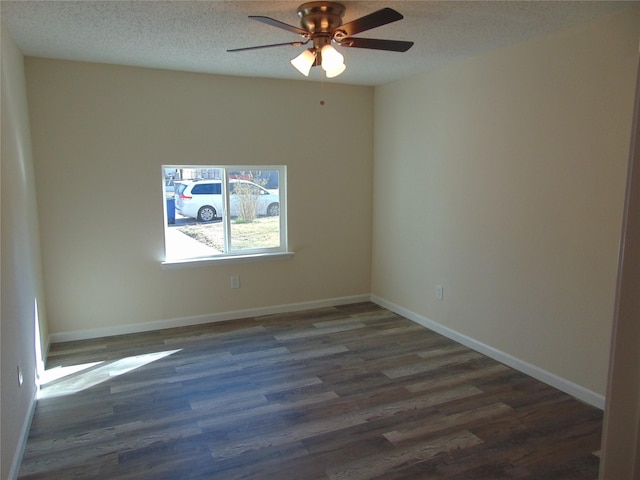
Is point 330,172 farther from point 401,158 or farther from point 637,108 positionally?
point 637,108

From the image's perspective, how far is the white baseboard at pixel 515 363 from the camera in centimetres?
308

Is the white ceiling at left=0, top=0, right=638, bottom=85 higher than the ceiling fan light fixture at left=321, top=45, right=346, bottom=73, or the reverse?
the white ceiling at left=0, top=0, right=638, bottom=85

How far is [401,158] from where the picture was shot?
4.83 metres

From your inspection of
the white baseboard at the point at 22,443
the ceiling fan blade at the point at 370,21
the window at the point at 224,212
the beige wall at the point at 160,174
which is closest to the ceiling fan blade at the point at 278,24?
the ceiling fan blade at the point at 370,21

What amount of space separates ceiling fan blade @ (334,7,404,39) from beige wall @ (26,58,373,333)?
7.13ft

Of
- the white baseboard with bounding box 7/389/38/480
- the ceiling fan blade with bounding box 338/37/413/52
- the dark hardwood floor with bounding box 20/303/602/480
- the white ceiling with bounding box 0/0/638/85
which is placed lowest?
the dark hardwood floor with bounding box 20/303/602/480

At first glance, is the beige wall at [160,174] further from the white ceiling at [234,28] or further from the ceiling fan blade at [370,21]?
the ceiling fan blade at [370,21]

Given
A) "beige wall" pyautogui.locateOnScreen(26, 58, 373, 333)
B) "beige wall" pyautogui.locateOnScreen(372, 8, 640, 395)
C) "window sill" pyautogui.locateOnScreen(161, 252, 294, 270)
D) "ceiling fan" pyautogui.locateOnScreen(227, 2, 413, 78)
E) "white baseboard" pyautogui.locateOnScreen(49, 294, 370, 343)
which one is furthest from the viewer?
"window sill" pyautogui.locateOnScreen(161, 252, 294, 270)

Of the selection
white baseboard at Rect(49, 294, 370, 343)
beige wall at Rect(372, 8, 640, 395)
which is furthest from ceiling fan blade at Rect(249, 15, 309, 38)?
white baseboard at Rect(49, 294, 370, 343)

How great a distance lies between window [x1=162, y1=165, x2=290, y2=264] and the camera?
4.57m

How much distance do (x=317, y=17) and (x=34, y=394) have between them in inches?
119

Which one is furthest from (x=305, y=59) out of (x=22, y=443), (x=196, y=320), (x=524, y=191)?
(x=196, y=320)

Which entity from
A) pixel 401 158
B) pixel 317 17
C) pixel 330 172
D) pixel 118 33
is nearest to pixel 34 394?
pixel 118 33

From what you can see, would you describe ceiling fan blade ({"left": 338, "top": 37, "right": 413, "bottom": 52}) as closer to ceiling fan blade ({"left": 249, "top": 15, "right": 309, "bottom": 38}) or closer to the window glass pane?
ceiling fan blade ({"left": 249, "top": 15, "right": 309, "bottom": 38})
